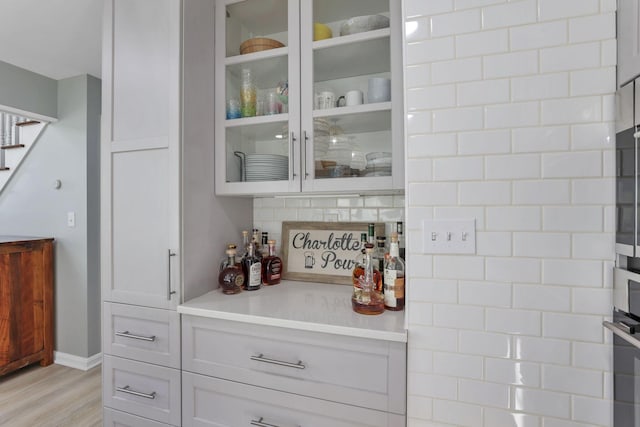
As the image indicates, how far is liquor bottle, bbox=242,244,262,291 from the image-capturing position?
5.07 feet

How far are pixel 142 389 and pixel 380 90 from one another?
5.57 feet

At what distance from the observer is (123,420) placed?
55.8 inches

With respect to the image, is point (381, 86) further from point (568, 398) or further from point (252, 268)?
point (568, 398)

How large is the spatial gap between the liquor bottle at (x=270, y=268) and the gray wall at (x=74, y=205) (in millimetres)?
1761

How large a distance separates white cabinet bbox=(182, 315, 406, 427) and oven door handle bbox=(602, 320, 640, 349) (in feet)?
1.80

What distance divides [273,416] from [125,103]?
149 centimetres

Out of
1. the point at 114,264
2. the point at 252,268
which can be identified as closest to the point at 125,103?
the point at 114,264

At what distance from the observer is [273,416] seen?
1171mm

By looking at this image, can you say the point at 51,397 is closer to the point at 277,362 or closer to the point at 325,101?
the point at 277,362

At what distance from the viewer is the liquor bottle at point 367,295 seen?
1.19 meters

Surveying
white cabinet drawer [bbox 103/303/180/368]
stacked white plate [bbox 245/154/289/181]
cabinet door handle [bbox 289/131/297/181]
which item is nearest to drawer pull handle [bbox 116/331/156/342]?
white cabinet drawer [bbox 103/303/180/368]

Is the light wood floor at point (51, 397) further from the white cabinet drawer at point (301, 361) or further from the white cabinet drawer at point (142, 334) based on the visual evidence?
the white cabinet drawer at point (301, 361)

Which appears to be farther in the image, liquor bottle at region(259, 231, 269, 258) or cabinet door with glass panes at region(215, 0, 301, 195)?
liquor bottle at region(259, 231, 269, 258)

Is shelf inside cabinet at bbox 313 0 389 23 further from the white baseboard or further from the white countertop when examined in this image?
the white baseboard
